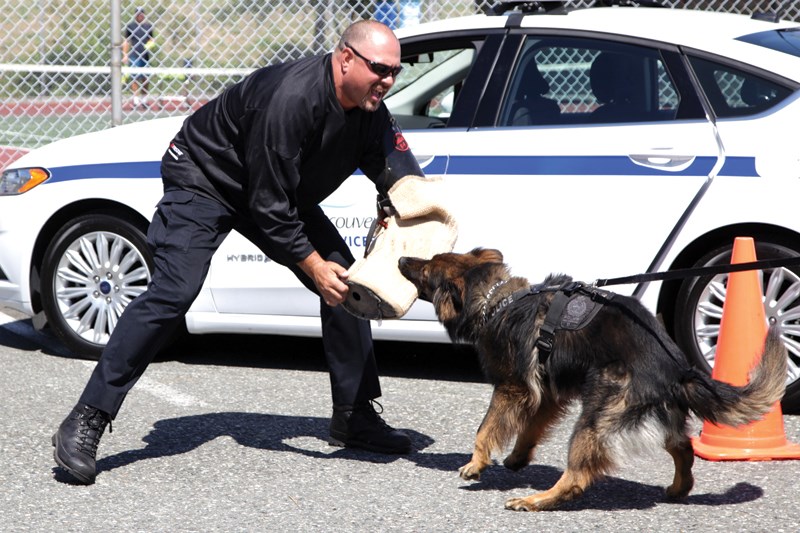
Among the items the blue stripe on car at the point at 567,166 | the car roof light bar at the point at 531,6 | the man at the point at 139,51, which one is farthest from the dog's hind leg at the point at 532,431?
the man at the point at 139,51

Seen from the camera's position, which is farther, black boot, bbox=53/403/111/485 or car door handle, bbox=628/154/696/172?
car door handle, bbox=628/154/696/172

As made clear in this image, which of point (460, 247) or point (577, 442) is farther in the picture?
point (460, 247)

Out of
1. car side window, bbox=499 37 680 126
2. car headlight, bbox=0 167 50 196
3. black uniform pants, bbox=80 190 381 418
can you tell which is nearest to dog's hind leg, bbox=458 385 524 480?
black uniform pants, bbox=80 190 381 418

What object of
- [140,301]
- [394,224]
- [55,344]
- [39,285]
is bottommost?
[55,344]

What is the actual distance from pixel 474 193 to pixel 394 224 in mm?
1105

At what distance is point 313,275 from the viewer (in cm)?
409

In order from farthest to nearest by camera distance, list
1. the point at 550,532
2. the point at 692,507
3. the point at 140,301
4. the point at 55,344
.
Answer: the point at 55,344 < the point at 140,301 < the point at 692,507 < the point at 550,532

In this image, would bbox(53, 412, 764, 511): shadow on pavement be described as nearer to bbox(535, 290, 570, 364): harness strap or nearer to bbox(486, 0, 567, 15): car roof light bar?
bbox(535, 290, 570, 364): harness strap

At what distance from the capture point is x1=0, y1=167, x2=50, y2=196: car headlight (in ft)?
20.0

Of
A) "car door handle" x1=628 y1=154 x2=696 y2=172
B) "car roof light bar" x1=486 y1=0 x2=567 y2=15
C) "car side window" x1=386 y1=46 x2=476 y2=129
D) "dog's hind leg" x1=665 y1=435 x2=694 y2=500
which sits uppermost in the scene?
"car roof light bar" x1=486 y1=0 x2=567 y2=15

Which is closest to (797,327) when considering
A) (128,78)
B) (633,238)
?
(633,238)

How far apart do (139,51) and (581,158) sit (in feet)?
29.3

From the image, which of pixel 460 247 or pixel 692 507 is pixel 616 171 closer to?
pixel 460 247

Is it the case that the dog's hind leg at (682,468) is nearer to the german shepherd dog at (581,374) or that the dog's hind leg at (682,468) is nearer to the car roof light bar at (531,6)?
the german shepherd dog at (581,374)
